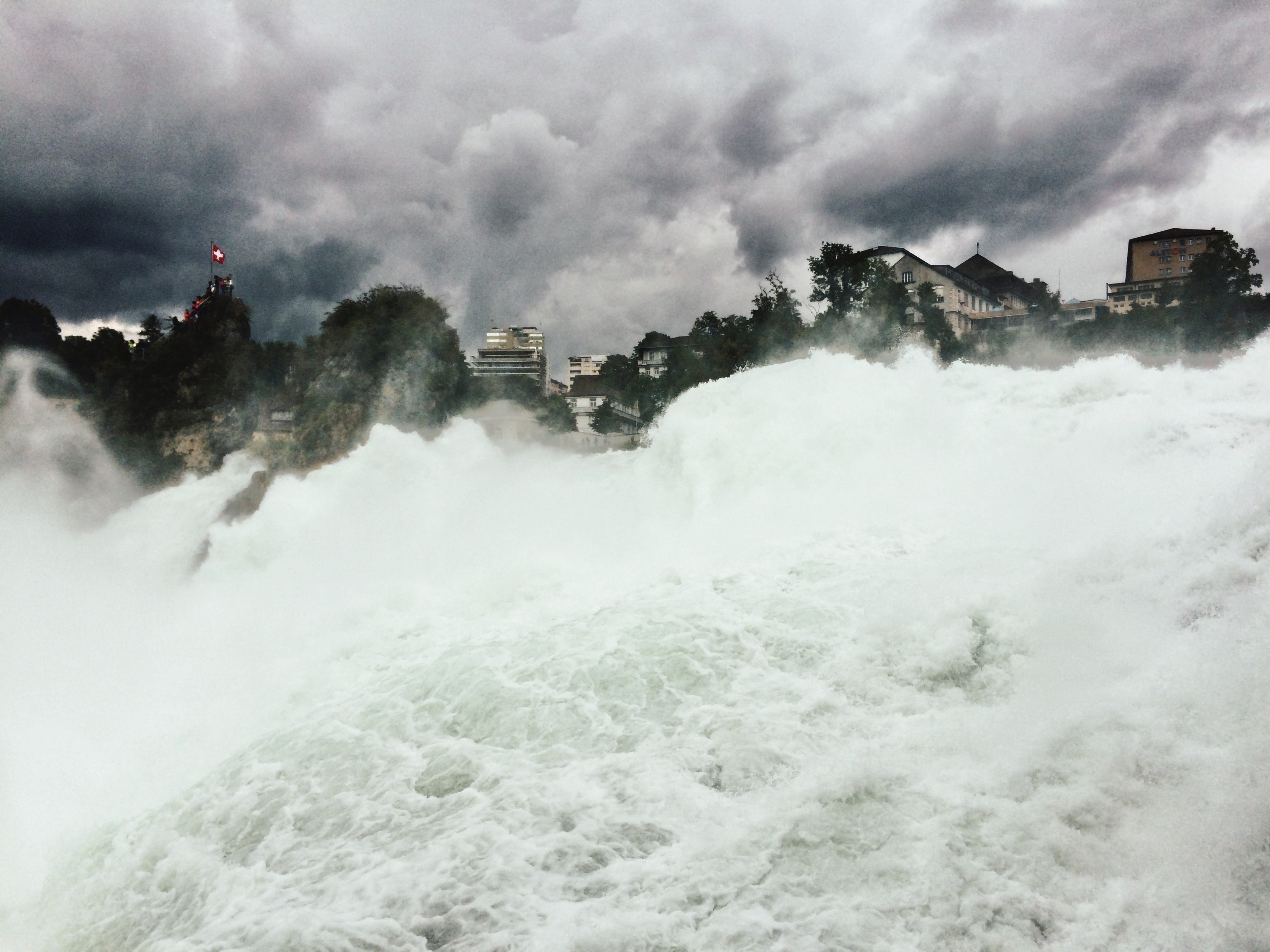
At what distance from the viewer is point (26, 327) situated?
42.1 m

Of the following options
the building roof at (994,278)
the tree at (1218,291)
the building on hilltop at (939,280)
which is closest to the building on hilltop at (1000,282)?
the building roof at (994,278)

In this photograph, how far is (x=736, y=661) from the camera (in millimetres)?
6480

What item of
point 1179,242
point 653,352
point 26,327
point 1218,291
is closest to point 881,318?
point 1218,291

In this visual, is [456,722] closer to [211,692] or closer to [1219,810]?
[211,692]

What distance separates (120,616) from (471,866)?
15012 mm

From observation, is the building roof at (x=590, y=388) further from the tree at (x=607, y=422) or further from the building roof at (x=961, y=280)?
the building roof at (x=961, y=280)

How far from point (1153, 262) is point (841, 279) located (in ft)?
198

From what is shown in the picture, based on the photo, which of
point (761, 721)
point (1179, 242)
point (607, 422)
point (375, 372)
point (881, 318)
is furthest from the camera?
point (1179, 242)

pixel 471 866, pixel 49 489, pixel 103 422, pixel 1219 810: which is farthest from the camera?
pixel 103 422

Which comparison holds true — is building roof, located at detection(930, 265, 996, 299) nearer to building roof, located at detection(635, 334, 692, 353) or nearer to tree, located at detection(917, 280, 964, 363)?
tree, located at detection(917, 280, 964, 363)

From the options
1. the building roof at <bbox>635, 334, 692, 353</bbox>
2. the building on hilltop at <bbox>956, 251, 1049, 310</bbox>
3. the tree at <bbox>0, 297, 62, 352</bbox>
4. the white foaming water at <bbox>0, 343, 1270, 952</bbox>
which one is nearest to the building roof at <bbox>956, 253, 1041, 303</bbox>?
the building on hilltop at <bbox>956, 251, 1049, 310</bbox>

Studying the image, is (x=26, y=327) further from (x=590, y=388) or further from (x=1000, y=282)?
(x=1000, y=282)

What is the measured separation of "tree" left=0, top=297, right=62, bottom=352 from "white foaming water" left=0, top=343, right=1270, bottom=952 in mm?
40962

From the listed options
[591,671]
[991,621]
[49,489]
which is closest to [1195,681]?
[991,621]
